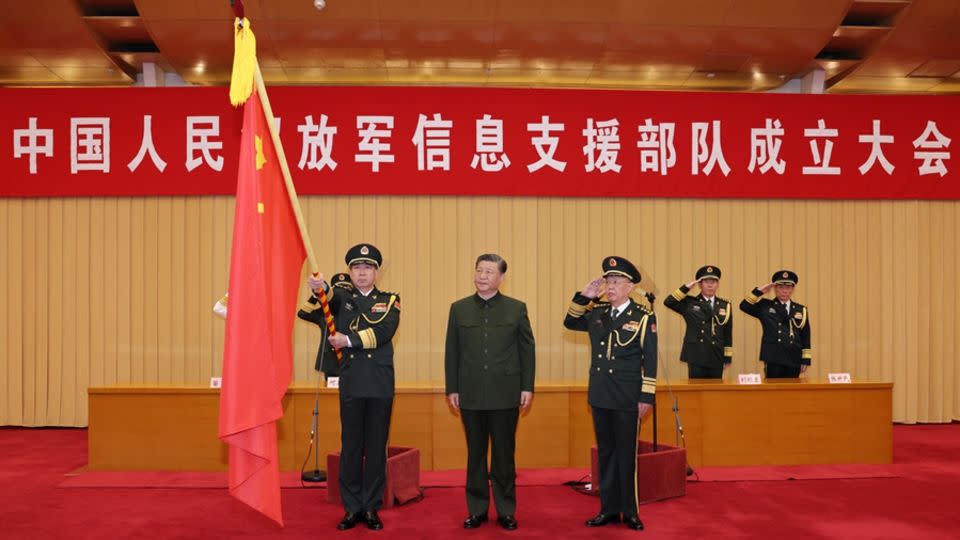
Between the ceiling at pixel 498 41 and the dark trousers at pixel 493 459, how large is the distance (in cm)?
362

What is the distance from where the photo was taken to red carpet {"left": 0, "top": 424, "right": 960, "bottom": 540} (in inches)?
161

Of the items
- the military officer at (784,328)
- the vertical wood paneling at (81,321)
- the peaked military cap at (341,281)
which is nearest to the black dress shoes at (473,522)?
the peaked military cap at (341,281)

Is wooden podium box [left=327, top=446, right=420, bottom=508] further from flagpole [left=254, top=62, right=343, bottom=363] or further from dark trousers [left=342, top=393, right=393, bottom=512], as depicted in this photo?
flagpole [left=254, top=62, right=343, bottom=363]

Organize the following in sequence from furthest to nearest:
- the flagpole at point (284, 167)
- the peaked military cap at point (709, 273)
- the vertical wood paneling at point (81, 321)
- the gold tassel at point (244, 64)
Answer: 1. the vertical wood paneling at point (81, 321)
2. the peaked military cap at point (709, 273)
3. the flagpole at point (284, 167)
4. the gold tassel at point (244, 64)

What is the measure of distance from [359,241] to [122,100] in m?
2.37

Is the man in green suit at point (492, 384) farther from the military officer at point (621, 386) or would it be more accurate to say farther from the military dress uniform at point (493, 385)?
the military officer at point (621, 386)

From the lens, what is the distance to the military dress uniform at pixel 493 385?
4.09 meters

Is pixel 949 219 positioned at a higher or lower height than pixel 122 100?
lower

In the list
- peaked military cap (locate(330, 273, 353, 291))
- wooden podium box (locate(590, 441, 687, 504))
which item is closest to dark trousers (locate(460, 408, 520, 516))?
wooden podium box (locate(590, 441, 687, 504))

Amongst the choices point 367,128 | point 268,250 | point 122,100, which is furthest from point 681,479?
point 122,100

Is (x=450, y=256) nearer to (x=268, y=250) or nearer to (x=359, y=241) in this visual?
(x=359, y=241)

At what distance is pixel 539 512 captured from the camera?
446 centimetres

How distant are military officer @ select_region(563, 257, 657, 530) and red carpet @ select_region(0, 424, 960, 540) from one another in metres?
0.15

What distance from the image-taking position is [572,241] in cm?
760
